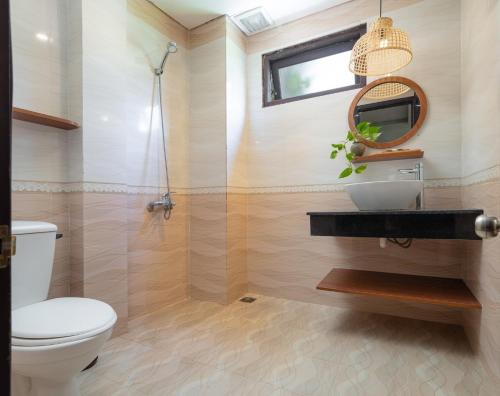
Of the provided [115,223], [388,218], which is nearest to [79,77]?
[115,223]

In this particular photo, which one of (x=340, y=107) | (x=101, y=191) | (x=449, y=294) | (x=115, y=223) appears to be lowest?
(x=449, y=294)

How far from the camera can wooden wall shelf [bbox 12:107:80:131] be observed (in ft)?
4.57

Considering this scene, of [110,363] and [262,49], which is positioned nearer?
[110,363]

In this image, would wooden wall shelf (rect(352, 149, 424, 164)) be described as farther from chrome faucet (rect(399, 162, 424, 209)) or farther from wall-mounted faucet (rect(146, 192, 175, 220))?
wall-mounted faucet (rect(146, 192, 175, 220))

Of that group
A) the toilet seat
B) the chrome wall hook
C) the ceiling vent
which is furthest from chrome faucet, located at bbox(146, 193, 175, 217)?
the chrome wall hook

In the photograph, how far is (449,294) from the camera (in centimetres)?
153

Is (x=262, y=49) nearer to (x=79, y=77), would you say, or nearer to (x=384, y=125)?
(x=384, y=125)

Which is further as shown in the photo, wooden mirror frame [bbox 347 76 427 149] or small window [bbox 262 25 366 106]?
small window [bbox 262 25 366 106]

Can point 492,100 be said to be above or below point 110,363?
above

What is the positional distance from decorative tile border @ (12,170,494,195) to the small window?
2.48 ft

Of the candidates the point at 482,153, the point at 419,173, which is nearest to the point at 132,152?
the point at 419,173

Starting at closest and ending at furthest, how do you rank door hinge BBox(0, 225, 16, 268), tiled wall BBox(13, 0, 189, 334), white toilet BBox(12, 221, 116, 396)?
door hinge BBox(0, 225, 16, 268)
white toilet BBox(12, 221, 116, 396)
tiled wall BBox(13, 0, 189, 334)

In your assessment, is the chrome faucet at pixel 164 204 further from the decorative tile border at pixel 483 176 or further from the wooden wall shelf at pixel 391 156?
the decorative tile border at pixel 483 176

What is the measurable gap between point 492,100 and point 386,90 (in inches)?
33.0
